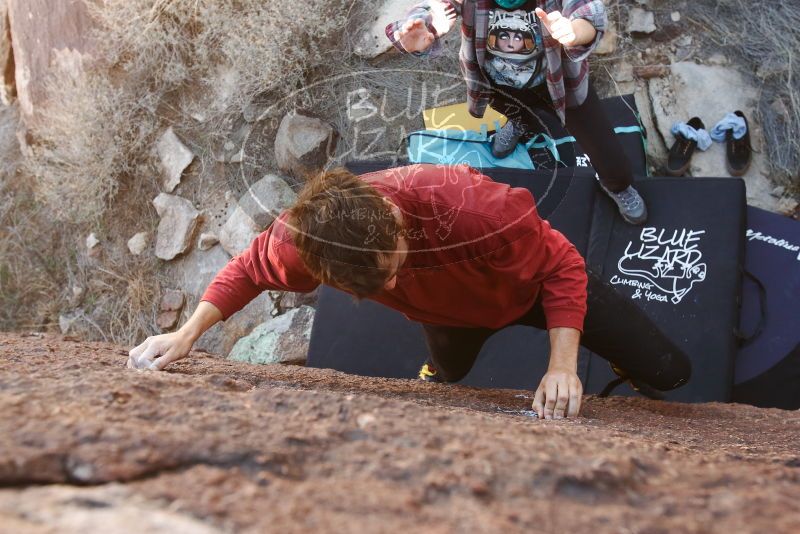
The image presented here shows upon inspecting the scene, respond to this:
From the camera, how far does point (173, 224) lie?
3.09 m

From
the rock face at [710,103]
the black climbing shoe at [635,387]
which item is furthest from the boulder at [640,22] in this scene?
the black climbing shoe at [635,387]

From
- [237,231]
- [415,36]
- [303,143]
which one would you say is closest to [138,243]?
[237,231]

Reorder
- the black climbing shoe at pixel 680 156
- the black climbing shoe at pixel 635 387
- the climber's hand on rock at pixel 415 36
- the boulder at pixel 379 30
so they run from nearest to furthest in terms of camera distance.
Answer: the climber's hand on rock at pixel 415 36, the boulder at pixel 379 30, the black climbing shoe at pixel 635 387, the black climbing shoe at pixel 680 156

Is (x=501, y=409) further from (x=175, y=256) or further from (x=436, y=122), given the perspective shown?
(x=175, y=256)

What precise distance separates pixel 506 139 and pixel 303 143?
0.75 meters

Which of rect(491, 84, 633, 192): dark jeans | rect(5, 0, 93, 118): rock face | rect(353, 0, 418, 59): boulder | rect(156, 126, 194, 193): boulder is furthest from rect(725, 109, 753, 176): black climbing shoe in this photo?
rect(5, 0, 93, 118): rock face

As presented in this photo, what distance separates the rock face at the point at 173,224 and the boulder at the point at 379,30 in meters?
1.40

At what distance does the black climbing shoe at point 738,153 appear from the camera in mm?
2914

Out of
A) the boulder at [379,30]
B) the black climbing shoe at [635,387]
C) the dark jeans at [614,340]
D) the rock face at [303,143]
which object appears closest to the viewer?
the dark jeans at [614,340]

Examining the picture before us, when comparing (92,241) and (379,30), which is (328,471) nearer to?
Answer: (379,30)

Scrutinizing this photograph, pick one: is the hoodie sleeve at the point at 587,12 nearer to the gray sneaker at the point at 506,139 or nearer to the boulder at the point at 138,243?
the gray sneaker at the point at 506,139

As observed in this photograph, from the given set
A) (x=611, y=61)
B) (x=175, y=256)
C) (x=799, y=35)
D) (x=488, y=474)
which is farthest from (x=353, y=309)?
(x=799, y=35)

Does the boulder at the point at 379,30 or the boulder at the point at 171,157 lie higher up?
the boulder at the point at 379,30

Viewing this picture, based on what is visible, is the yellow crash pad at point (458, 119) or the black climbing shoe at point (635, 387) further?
the yellow crash pad at point (458, 119)
